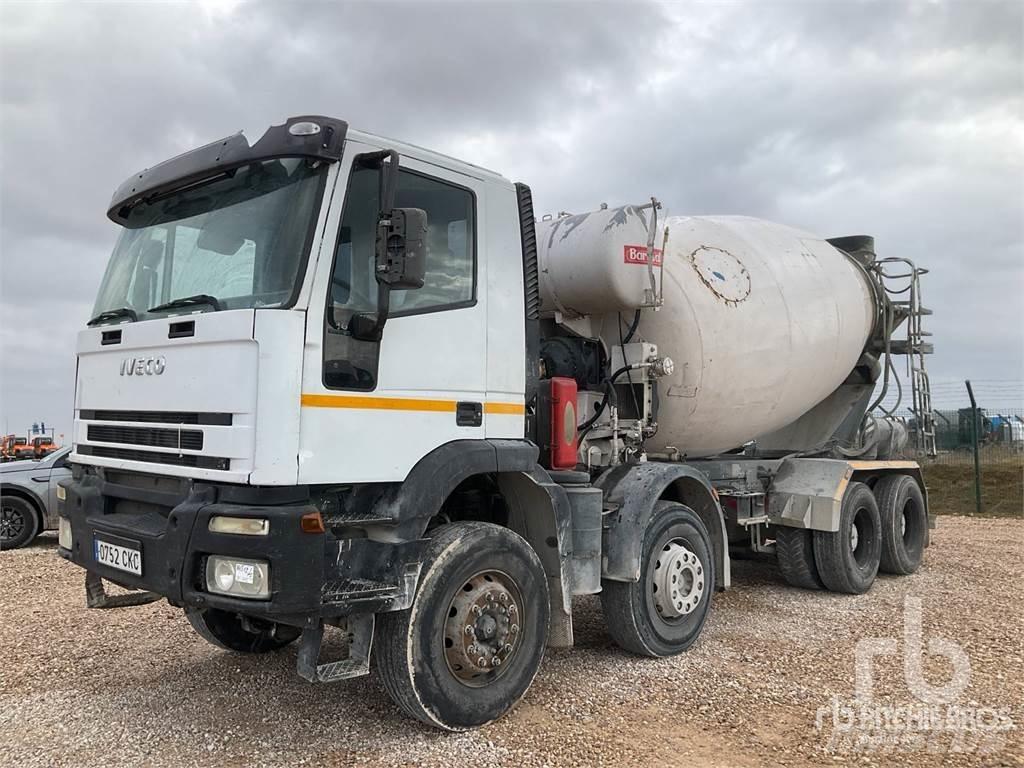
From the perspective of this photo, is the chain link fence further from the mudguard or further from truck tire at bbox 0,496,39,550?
truck tire at bbox 0,496,39,550

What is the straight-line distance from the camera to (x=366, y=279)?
158 inches

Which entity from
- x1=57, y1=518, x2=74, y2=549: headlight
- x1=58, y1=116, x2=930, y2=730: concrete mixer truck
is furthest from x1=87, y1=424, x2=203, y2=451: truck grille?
x1=57, y1=518, x2=74, y2=549: headlight

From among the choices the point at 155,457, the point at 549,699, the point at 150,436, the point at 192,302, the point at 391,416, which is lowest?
the point at 549,699

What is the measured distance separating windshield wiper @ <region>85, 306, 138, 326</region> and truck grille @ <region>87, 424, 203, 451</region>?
596 millimetres

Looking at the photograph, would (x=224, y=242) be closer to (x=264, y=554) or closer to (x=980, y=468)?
(x=264, y=554)

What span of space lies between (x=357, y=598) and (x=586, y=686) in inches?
74.7

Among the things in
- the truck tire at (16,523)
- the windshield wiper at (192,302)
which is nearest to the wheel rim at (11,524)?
the truck tire at (16,523)

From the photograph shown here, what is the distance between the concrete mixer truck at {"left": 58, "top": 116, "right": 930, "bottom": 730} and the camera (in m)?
3.69

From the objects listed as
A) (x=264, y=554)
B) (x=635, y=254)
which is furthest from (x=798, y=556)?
(x=264, y=554)

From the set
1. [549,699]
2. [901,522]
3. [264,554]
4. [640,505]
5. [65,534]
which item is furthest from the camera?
[901,522]

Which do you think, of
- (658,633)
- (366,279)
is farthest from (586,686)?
(366,279)

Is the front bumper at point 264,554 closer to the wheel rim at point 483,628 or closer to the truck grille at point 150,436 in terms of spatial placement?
the truck grille at point 150,436

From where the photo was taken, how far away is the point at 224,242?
163 inches

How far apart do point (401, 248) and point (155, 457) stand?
164cm
